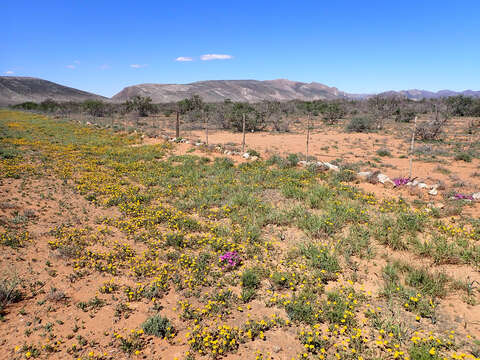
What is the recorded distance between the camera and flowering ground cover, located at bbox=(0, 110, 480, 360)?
3779mm

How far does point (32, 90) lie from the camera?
121 m

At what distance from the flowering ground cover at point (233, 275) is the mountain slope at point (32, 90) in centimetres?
12715

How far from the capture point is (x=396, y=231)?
6.43 meters

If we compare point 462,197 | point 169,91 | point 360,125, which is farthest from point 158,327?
point 169,91

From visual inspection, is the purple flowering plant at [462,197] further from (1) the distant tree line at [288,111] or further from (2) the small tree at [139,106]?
(2) the small tree at [139,106]

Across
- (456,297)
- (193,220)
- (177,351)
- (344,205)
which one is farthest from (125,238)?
(456,297)

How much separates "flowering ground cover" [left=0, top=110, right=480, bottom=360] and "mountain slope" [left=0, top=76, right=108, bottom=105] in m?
127

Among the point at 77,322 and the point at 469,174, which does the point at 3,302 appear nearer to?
the point at 77,322

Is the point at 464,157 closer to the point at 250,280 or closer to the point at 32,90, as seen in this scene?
the point at 250,280

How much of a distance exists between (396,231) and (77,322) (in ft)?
21.4

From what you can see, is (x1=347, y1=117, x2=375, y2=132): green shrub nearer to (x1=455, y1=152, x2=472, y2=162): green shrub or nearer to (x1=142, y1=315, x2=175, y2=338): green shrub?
(x1=455, y1=152, x2=472, y2=162): green shrub

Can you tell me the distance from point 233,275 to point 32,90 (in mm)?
152459

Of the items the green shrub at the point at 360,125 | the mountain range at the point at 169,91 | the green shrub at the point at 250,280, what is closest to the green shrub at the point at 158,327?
the green shrub at the point at 250,280

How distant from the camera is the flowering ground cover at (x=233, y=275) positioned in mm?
3779
